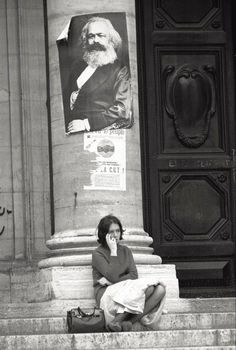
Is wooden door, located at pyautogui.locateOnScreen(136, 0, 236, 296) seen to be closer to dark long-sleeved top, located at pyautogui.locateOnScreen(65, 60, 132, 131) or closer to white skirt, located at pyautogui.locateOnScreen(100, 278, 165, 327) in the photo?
dark long-sleeved top, located at pyautogui.locateOnScreen(65, 60, 132, 131)

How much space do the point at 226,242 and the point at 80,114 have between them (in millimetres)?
3423

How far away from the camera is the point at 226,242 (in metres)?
20.0

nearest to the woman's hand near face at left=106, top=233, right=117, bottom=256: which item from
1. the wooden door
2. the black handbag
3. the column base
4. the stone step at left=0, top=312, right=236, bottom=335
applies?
the column base

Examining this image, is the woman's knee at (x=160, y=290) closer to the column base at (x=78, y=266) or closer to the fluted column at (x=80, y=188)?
the column base at (x=78, y=266)

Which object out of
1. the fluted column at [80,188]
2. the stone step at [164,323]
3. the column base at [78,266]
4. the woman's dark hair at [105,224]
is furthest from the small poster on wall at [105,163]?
the stone step at [164,323]

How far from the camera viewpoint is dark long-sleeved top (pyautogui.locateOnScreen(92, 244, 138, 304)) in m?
16.6

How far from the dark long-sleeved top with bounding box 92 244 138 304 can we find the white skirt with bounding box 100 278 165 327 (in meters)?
0.37

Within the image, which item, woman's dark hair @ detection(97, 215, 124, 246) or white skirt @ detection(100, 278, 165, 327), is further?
woman's dark hair @ detection(97, 215, 124, 246)

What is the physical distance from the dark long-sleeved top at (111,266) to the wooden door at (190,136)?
9.68 feet

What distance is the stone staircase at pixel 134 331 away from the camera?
1512 cm

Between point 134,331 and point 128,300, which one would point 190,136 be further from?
point 134,331

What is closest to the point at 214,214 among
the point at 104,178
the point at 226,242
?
the point at 226,242

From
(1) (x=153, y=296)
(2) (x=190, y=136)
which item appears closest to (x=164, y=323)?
(1) (x=153, y=296)

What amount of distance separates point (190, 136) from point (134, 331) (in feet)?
17.2
